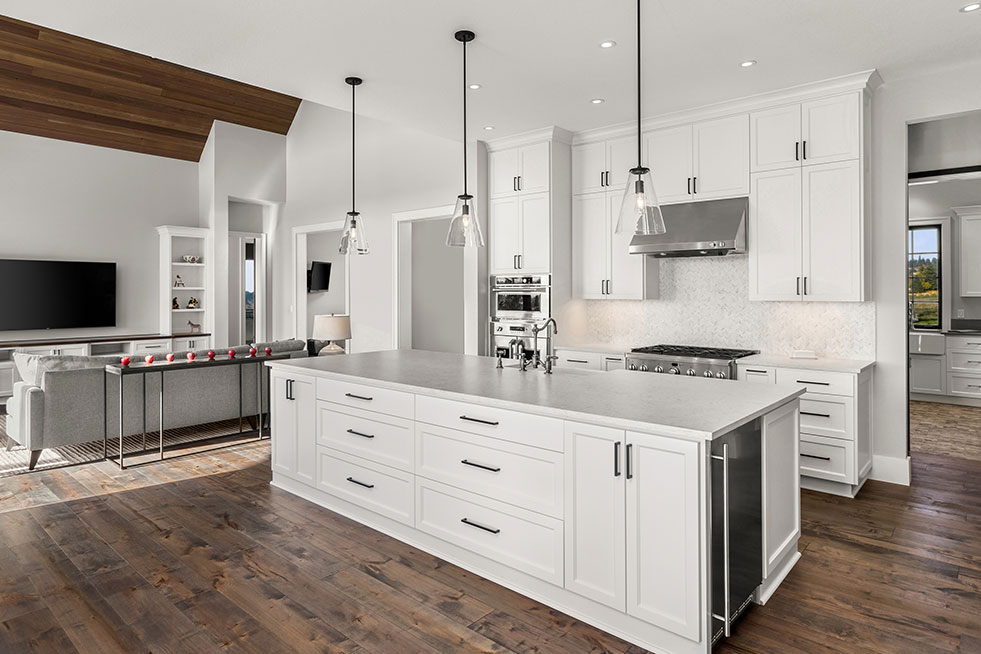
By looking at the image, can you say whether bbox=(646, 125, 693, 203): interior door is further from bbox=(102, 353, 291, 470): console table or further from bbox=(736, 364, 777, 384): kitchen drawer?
bbox=(102, 353, 291, 470): console table

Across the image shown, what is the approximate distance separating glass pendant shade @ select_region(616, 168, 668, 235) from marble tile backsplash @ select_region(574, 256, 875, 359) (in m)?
2.58

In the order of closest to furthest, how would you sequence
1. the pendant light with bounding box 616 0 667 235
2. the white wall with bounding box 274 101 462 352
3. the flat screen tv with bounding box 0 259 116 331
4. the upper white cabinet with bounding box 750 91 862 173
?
the pendant light with bounding box 616 0 667 235
the upper white cabinet with bounding box 750 91 862 173
the white wall with bounding box 274 101 462 352
the flat screen tv with bounding box 0 259 116 331

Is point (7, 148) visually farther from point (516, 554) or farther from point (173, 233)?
point (516, 554)

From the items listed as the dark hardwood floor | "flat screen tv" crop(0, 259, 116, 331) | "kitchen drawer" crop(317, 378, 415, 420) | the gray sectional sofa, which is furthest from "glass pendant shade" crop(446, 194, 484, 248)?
"flat screen tv" crop(0, 259, 116, 331)

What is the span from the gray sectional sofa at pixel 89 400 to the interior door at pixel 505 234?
2471 millimetres

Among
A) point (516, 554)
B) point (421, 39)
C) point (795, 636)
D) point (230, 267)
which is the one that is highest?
point (421, 39)

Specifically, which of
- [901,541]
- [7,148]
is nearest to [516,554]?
[901,541]

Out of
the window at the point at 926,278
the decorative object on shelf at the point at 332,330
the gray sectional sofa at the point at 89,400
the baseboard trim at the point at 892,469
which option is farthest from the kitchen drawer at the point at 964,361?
the gray sectional sofa at the point at 89,400

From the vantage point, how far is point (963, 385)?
688cm

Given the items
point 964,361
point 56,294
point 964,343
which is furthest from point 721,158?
point 56,294

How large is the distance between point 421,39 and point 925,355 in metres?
6.82

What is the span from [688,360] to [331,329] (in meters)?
4.09

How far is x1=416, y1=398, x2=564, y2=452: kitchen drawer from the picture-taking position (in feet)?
8.38

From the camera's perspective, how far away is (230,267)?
29.7ft
